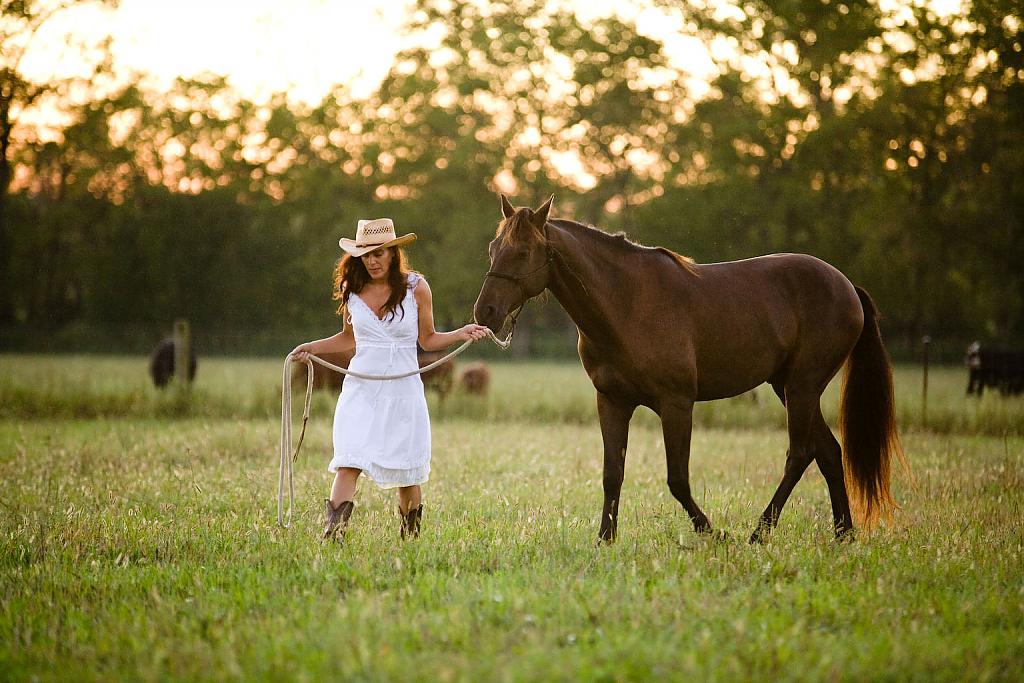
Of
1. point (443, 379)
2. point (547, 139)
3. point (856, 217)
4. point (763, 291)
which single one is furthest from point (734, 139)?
point (763, 291)

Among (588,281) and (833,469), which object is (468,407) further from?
(588,281)

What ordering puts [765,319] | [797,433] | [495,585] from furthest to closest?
1. [797,433]
2. [765,319]
3. [495,585]

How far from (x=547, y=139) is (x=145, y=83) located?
2169cm

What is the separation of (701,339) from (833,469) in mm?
1581

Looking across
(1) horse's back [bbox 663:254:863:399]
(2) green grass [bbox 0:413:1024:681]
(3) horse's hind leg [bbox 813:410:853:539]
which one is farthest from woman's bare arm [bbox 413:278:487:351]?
(3) horse's hind leg [bbox 813:410:853:539]

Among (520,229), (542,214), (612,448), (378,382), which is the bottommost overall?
(612,448)

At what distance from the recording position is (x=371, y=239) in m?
5.80

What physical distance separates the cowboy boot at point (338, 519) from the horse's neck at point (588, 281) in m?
1.90

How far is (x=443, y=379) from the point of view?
18.2 m

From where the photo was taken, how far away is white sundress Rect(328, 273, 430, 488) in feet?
18.9

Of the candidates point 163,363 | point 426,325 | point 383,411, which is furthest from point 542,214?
point 163,363

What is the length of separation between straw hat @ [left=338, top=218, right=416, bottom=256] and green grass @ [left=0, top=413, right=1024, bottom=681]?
72.7 inches

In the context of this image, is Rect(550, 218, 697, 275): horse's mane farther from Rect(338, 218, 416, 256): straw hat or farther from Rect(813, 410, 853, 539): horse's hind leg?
Rect(813, 410, 853, 539): horse's hind leg

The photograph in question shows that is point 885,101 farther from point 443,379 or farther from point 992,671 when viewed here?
point 992,671
